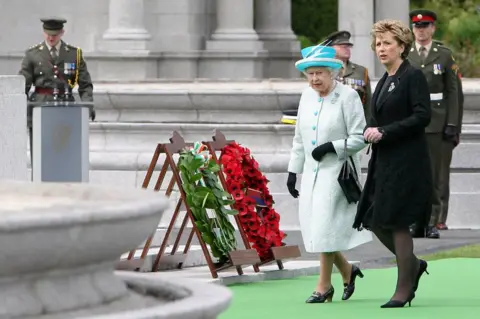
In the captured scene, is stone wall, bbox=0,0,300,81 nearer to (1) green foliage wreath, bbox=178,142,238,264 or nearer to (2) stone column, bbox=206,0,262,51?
(2) stone column, bbox=206,0,262,51

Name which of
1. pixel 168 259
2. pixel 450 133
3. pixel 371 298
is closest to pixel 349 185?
pixel 371 298

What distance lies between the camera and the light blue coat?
1146cm

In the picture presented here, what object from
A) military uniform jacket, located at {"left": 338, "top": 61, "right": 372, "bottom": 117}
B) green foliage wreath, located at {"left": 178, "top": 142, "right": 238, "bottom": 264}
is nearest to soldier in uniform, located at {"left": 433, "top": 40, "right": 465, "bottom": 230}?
military uniform jacket, located at {"left": 338, "top": 61, "right": 372, "bottom": 117}

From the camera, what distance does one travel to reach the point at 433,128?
17.2 metres

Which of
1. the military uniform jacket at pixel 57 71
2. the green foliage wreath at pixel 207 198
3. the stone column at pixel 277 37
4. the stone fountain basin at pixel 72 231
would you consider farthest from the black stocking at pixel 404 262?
the stone column at pixel 277 37

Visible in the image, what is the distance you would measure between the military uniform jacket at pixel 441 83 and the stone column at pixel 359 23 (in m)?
8.75

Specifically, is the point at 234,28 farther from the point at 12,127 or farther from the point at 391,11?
the point at 12,127

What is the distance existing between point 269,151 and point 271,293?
6.41m

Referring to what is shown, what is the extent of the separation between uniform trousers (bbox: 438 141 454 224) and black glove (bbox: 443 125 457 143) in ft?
0.38

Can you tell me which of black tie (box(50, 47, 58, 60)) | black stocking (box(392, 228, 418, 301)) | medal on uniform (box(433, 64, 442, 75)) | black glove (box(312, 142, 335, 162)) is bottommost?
black stocking (box(392, 228, 418, 301))

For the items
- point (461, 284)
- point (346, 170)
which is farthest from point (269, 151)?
point (346, 170)

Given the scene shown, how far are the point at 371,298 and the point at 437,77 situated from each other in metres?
5.34

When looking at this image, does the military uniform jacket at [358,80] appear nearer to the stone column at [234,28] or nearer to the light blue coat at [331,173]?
the light blue coat at [331,173]

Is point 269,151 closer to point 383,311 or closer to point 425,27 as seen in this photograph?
point 425,27
